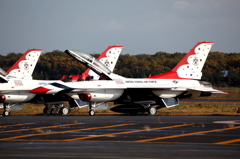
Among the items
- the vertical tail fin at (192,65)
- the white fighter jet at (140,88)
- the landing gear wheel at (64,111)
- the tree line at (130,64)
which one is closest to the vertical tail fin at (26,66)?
the landing gear wheel at (64,111)

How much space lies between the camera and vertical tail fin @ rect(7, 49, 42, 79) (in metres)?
41.1

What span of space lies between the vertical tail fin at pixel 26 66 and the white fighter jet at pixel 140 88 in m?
9.10

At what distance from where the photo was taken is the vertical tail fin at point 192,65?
3481cm

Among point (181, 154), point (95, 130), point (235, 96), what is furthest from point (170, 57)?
point (181, 154)

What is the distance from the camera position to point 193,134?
1762 centimetres

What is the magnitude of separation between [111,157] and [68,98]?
2256 centimetres

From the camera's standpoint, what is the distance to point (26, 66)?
4128cm

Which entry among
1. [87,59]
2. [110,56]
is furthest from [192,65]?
[110,56]

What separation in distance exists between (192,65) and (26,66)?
14.6 metres

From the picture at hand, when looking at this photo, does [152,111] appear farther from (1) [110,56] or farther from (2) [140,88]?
(1) [110,56]

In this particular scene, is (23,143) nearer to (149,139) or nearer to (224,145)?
(149,139)

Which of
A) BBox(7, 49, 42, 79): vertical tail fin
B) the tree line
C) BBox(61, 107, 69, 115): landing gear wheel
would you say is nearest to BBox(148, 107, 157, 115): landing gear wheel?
BBox(61, 107, 69, 115): landing gear wheel

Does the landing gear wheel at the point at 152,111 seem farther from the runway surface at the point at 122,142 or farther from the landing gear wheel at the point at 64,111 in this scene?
the runway surface at the point at 122,142

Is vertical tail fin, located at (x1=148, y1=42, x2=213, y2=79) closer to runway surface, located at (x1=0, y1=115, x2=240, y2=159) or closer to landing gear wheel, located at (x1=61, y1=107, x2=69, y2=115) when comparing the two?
landing gear wheel, located at (x1=61, y1=107, x2=69, y2=115)
